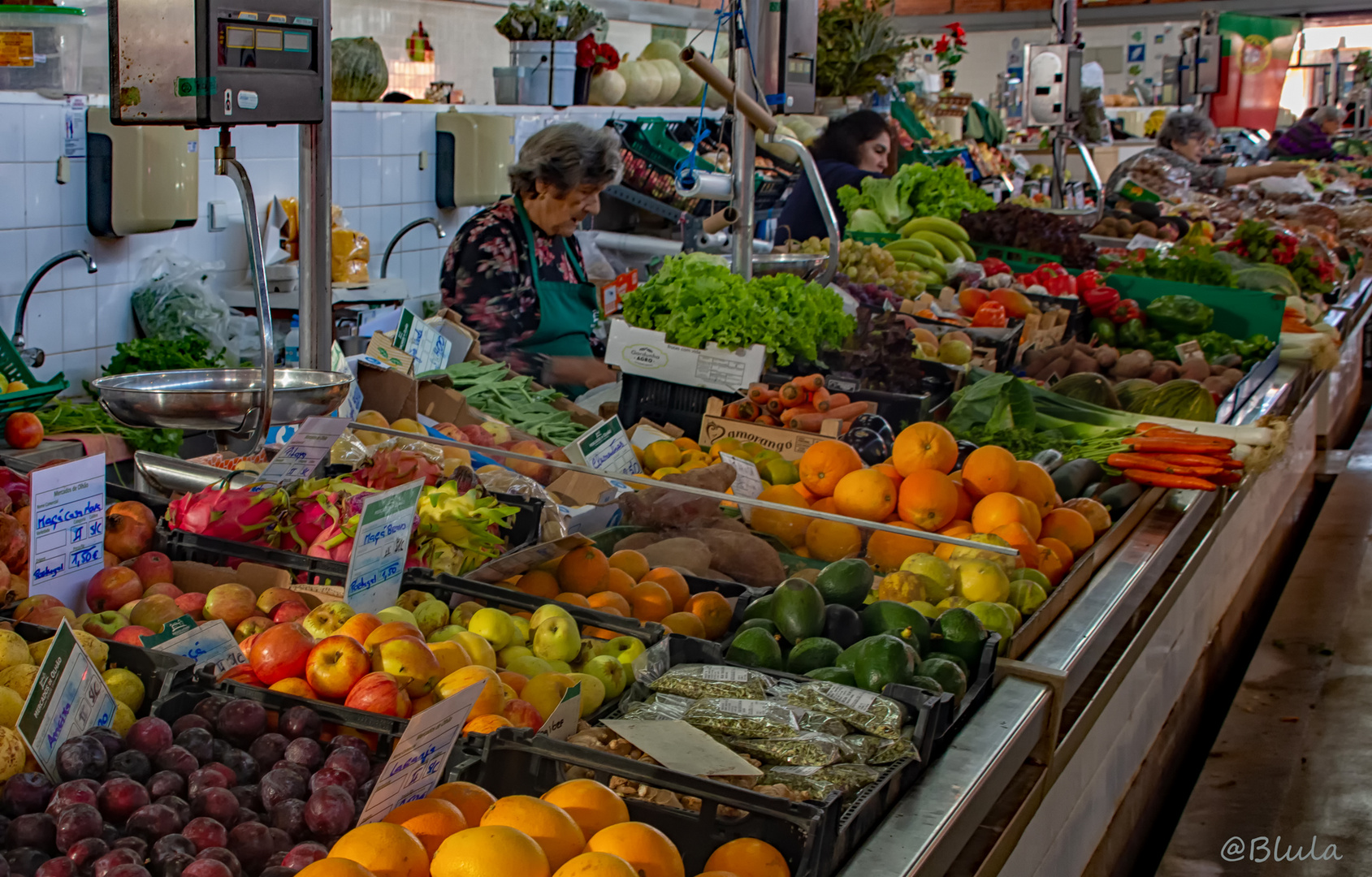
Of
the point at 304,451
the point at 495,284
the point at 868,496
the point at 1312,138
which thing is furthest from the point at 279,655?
the point at 1312,138

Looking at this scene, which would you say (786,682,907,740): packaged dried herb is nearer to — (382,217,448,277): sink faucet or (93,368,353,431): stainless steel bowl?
(93,368,353,431): stainless steel bowl

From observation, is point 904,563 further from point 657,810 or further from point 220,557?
point 220,557

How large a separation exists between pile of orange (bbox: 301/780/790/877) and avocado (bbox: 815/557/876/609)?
2.62 feet

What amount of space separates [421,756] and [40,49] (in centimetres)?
404

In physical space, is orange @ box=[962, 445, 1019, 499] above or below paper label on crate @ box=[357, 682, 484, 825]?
above

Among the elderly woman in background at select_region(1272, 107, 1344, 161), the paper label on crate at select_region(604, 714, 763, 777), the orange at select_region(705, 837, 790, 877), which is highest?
the elderly woman in background at select_region(1272, 107, 1344, 161)

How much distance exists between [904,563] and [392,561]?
0.92m

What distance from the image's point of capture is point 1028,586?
7.57 feet

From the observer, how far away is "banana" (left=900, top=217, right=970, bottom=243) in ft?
19.6

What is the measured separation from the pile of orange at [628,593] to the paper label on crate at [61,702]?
77 cm

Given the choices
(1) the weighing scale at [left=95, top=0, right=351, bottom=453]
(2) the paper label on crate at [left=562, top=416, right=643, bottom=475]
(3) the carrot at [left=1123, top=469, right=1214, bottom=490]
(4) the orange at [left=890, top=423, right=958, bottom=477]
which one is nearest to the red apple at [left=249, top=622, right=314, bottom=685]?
(1) the weighing scale at [left=95, top=0, right=351, bottom=453]

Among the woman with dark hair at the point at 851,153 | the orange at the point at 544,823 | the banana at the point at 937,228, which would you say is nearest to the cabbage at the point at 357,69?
the woman with dark hair at the point at 851,153

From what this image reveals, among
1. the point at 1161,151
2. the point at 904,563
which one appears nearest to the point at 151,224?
the point at 904,563

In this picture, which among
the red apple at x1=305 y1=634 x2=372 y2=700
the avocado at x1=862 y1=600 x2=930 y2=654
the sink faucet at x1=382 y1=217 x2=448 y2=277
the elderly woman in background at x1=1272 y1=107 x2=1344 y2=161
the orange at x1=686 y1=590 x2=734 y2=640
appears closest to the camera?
the red apple at x1=305 y1=634 x2=372 y2=700
